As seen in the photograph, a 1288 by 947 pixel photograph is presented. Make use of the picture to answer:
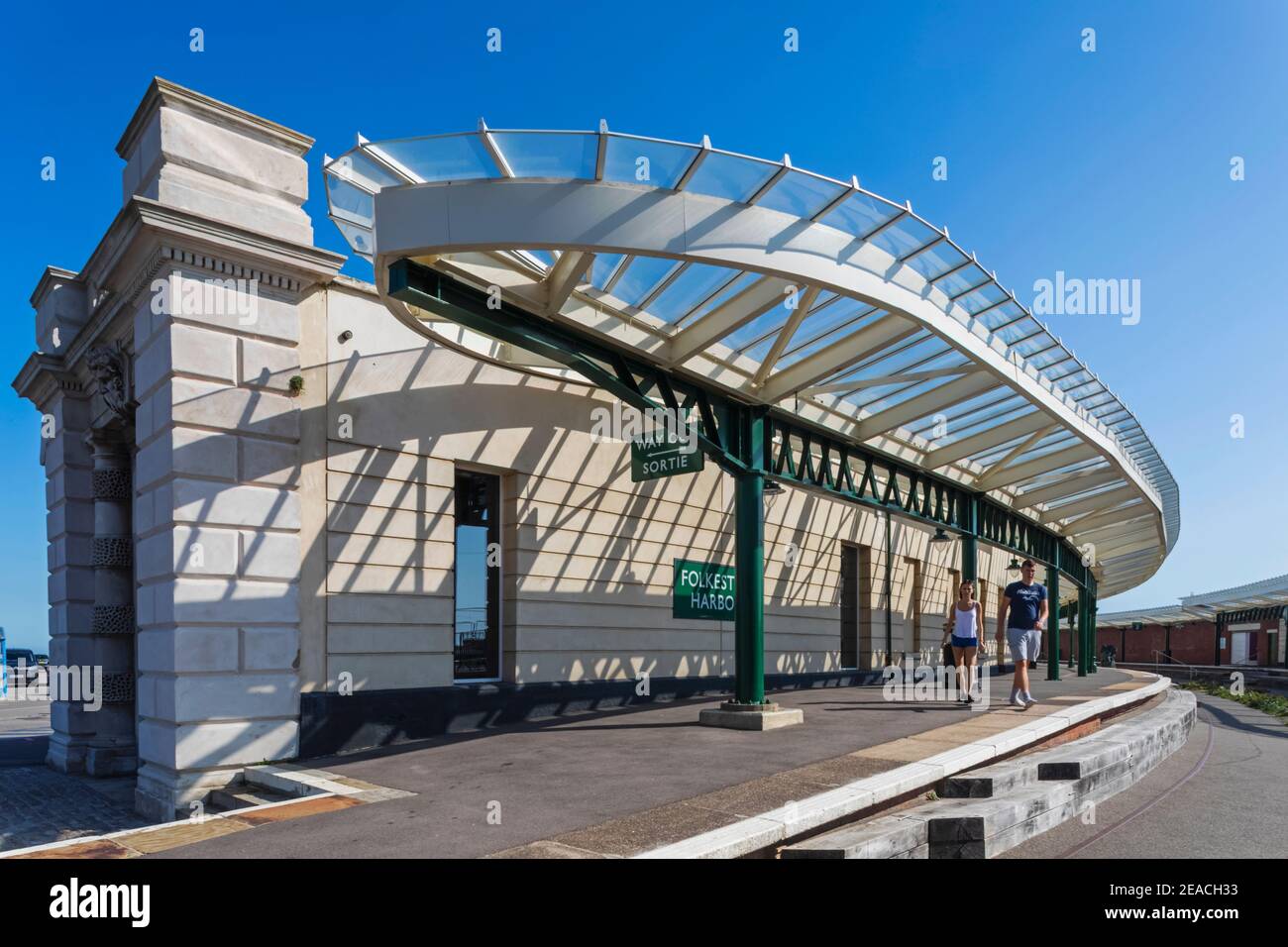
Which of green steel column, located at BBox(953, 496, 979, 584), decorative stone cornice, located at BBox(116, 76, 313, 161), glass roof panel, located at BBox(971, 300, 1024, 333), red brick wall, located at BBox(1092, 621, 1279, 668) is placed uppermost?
decorative stone cornice, located at BBox(116, 76, 313, 161)

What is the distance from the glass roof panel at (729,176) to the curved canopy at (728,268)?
0.02m

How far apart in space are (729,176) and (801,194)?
0.82m

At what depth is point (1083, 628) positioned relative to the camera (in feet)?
105

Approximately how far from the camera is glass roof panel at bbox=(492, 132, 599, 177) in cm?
801

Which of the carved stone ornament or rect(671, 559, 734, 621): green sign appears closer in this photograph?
the carved stone ornament

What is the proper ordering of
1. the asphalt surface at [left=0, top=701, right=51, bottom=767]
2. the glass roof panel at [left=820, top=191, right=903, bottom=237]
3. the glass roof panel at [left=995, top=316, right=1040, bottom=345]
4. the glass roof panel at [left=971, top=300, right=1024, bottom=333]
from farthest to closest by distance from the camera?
the asphalt surface at [left=0, top=701, right=51, bottom=767] < the glass roof panel at [left=995, top=316, right=1040, bottom=345] < the glass roof panel at [left=971, top=300, right=1024, bottom=333] < the glass roof panel at [left=820, top=191, right=903, bottom=237]

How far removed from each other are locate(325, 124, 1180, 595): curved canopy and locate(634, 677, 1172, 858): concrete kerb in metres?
4.70

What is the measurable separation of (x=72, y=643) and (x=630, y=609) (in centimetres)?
829

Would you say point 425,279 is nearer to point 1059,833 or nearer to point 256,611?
point 256,611

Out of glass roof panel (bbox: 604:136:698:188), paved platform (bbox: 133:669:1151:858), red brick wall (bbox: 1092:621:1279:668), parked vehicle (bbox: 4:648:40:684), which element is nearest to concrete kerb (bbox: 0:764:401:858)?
paved platform (bbox: 133:669:1151:858)

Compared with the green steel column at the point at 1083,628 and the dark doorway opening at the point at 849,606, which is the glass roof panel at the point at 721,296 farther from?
the green steel column at the point at 1083,628

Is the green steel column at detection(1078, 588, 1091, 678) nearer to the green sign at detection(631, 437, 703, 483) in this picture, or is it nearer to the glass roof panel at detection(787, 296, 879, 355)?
the glass roof panel at detection(787, 296, 879, 355)

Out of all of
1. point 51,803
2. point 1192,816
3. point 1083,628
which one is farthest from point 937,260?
point 1083,628

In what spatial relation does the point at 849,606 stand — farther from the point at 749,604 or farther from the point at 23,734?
the point at 23,734
